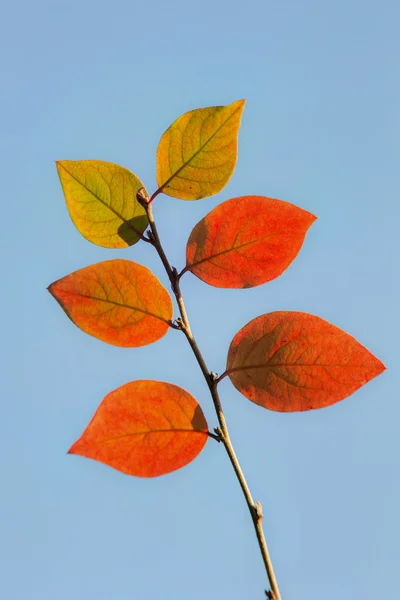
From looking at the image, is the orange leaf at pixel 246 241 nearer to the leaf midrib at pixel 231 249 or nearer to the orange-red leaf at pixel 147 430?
the leaf midrib at pixel 231 249

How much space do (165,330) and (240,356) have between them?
0.13 m

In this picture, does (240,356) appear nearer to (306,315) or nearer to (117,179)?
(306,315)

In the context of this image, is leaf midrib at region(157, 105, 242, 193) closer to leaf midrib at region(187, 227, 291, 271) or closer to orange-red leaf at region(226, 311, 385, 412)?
leaf midrib at region(187, 227, 291, 271)

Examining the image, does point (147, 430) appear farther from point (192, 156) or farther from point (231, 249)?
point (192, 156)

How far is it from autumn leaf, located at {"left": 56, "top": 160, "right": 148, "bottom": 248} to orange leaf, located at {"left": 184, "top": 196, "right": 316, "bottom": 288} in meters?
0.11

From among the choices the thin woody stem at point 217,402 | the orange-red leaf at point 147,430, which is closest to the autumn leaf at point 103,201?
the thin woody stem at point 217,402

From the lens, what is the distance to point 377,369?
3.11ft

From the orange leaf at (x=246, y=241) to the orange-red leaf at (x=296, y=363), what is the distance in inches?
3.4

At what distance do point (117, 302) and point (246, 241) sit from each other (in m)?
0.23

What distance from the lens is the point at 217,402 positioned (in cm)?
95

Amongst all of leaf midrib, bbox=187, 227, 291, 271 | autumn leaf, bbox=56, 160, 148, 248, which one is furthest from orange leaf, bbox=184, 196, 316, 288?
autumn leaf, bbox=56, 160, 148, 248

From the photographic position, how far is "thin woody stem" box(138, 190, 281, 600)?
0.82m

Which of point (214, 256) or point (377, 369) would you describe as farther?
point (214, 256)

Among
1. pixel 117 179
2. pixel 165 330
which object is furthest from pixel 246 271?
pixel 117 179
